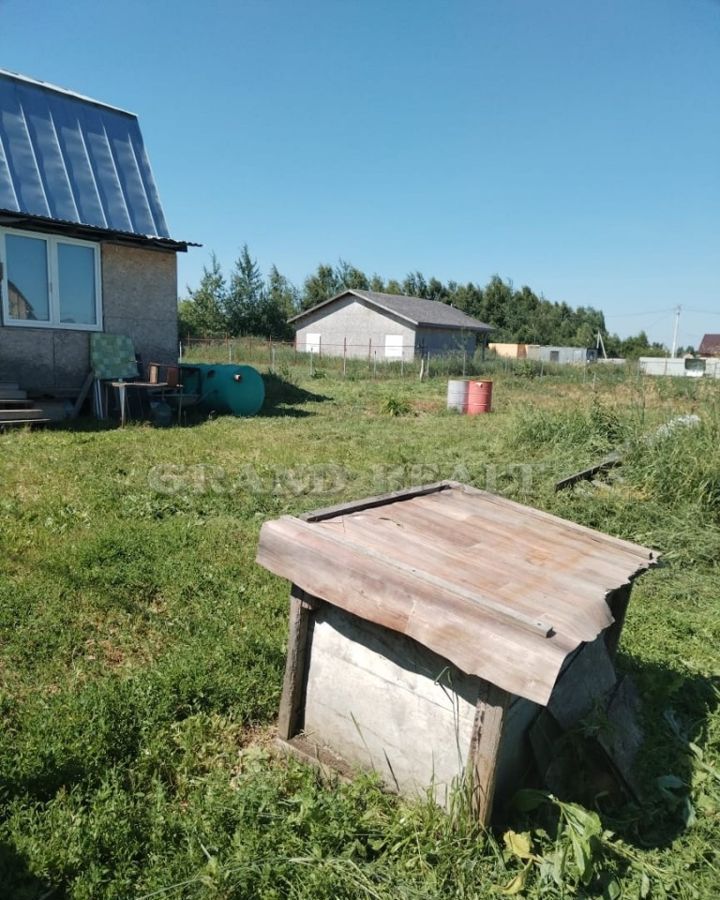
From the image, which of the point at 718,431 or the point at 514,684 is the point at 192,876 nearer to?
the point at 514,684

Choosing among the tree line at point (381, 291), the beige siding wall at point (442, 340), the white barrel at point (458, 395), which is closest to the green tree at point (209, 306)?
the tree line at point (381, 291)

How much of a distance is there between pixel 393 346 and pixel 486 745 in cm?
3571

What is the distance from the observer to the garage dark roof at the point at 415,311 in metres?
36.0

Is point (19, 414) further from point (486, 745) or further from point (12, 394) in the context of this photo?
point (486, 745)

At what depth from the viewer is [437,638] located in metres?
1.93

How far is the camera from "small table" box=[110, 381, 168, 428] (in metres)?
9.43

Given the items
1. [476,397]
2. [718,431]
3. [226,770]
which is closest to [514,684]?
[226,770]

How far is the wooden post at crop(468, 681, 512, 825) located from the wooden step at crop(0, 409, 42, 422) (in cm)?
820

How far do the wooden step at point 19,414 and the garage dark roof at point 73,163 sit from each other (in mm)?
2842

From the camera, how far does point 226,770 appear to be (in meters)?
2.54

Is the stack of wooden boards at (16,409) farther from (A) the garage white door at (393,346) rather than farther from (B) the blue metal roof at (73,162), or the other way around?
(A) the garage white door at (393,346)

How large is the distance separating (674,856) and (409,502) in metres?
1.75

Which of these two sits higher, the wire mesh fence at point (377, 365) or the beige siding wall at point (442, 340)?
the beige siding wall at point (442, 340)

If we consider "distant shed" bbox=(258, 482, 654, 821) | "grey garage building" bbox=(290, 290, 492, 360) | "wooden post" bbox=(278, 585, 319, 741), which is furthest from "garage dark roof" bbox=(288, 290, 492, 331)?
"wooden post" bbox=(278, 585, 319, 741)
